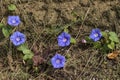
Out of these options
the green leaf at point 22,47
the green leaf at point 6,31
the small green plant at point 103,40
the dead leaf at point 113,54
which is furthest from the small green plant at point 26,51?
the dead leaf at point 113,54

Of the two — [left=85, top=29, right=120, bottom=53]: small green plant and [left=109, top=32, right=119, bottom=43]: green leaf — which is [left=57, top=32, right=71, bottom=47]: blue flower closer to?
[left=85, top=29, right=120, bottom=53]: small green plant

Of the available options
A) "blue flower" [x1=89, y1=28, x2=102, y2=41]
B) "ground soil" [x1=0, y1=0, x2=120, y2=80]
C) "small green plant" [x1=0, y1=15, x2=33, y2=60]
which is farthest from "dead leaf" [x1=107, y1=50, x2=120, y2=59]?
"small green plant" [x1=0, y1=15, x2=33, y2=60]

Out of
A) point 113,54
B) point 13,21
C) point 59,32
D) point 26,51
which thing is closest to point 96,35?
point 113,54

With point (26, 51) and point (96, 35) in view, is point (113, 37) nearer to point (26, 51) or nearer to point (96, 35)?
point (96, 35)

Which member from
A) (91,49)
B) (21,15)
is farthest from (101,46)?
(21,15)

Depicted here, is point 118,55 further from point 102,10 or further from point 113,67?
point 102,10

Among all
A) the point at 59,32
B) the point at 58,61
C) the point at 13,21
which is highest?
the point at 13,21
